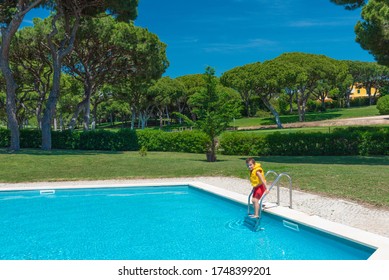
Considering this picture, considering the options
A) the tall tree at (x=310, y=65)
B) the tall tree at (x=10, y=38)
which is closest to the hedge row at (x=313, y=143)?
the tall tree at (x=10, y=38)

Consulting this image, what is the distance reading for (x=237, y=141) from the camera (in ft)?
79.3

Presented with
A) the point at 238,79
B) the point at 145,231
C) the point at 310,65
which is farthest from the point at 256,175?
the point at 310,65

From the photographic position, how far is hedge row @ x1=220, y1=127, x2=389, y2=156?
68.5 feet

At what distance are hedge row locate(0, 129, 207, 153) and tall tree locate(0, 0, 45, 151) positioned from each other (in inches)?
179

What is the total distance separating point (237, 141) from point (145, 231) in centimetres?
1663

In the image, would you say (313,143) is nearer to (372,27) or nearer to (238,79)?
(372,27)

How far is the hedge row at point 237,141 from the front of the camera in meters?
21.2

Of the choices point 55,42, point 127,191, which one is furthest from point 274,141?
point 55,42

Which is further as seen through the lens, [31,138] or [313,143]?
[31,138]

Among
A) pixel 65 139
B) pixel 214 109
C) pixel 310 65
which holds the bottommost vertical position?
pixel 65 139

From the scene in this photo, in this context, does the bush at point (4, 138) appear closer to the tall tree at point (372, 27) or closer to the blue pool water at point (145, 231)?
the blue pool water at point (145, 231)

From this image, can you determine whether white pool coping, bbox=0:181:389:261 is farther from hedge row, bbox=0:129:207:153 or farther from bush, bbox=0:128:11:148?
bush, bbox=0:128:11:148

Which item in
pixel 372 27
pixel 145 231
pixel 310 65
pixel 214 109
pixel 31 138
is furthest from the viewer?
pixel 310 65
